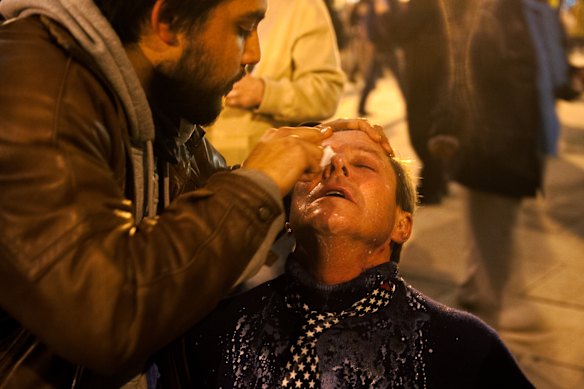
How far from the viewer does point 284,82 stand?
3.91 meters

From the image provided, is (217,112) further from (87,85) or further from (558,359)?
(558,359)

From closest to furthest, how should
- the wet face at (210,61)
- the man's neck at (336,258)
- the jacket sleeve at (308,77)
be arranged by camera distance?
the wet face at (210,61), the man's neck at (336,258), the jacket sleeve at (308,77)

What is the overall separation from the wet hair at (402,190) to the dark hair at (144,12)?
1.04 metres

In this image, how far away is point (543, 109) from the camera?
4691 mm

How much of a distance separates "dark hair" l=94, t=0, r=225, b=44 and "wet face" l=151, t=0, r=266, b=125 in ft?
0.07

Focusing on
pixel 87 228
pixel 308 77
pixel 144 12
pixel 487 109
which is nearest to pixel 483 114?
pixel 487 109

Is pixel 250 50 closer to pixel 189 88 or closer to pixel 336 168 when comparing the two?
pixel 189 88

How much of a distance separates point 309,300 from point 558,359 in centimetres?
257

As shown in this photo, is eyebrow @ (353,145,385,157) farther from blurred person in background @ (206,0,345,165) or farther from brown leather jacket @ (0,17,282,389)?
blurred person in background @ (206,0,345,165)

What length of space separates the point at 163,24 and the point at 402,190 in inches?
44.2

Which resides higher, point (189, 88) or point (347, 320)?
point (189, 88)

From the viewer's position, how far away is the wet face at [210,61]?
71.2 inches

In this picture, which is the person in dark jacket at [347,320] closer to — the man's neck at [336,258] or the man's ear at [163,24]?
the man's neck at [336,258]

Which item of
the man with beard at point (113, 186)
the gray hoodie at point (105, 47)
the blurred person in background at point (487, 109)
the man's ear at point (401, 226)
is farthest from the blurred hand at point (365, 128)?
the blurred person in background at point (487, 109)
